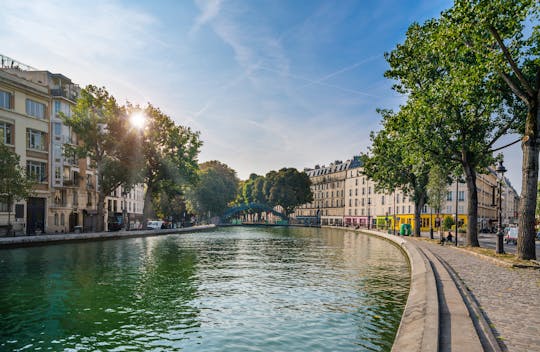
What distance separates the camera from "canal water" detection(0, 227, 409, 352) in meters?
9.45

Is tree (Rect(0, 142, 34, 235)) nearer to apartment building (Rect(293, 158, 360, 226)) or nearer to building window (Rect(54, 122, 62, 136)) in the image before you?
building window (Rect(54, 122, 62, 136))

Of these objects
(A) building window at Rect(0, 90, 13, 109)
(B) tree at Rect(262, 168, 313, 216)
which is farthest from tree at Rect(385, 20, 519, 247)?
(B) tree at Rect(262, 168, 313, 216)

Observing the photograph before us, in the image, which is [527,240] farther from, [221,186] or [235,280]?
[221,186]

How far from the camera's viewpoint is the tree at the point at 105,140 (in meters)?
48.5

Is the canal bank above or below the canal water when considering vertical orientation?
above

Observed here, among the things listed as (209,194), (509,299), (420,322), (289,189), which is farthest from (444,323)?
(289,189)

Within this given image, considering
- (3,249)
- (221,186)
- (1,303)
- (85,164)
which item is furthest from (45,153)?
(221,186)

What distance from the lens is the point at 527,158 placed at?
19.8 m

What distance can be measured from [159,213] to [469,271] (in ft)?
→ 278

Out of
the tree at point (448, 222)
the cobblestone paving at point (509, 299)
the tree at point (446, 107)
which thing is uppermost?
the tree at point (446, 107)

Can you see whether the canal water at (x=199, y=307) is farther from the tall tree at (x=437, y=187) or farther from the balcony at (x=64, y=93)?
the balcony at (x=64, y=93)

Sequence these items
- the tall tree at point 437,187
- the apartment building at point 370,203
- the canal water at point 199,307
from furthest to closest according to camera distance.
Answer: the apartment building at point 370,203
the tall tree at point 437,187
the canal water at point 199,307

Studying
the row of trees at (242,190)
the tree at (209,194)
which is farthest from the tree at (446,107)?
the tree at (209,194)

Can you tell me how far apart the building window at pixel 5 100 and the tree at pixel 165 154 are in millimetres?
16479
